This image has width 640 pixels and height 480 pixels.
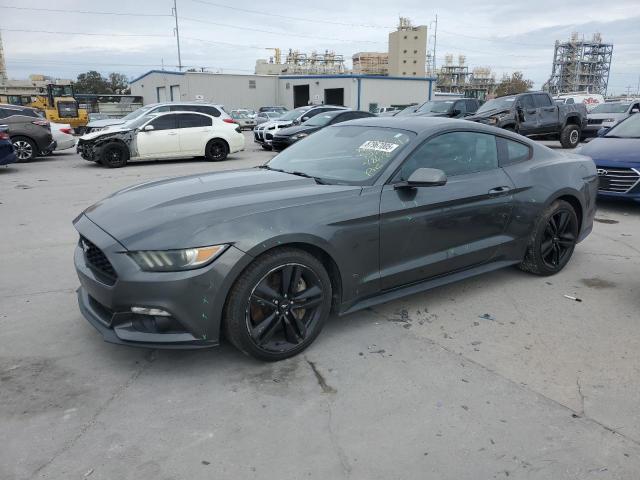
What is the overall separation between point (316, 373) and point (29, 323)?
7.50 feet

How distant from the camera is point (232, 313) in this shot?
9.68 ft

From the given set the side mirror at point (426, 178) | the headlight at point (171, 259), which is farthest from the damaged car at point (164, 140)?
the side mirror at point (426, 178)

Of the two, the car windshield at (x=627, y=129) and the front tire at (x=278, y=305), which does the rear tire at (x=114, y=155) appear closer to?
the car windshield at (x=627, y=129)

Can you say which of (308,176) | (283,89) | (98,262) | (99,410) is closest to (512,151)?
(308,176)

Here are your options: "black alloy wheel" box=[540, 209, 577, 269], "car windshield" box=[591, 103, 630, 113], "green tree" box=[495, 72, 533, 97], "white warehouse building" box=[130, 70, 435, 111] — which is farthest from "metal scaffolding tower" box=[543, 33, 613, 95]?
"black alloy wheel" box=[540, 209, 577, 269]

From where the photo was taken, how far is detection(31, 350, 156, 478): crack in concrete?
2.32 metres

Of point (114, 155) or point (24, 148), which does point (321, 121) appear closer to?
point (114, 155)

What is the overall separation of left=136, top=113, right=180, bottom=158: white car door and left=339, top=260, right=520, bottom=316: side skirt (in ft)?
36.9

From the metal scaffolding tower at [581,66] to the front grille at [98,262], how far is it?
127993 millimetres

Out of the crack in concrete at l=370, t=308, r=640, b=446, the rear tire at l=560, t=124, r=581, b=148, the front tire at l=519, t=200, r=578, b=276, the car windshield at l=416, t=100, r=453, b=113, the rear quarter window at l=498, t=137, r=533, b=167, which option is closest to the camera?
the crack in concrete at l=370, t=308, r=640, b=446

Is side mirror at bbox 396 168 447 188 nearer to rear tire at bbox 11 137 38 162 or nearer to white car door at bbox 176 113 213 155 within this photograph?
white car door at bbox 176 113 213 155

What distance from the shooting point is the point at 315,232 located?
316cm

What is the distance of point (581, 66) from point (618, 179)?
420 feet

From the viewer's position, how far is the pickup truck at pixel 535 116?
15.6 m
